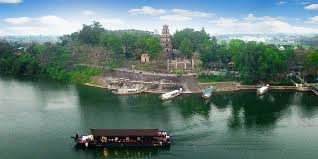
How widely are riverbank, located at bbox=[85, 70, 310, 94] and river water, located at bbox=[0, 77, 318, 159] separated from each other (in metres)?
2.01

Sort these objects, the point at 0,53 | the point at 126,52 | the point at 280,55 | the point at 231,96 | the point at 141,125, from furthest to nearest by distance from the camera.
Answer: the point at 0,53 → the point at 126,52 → the point at 280,55 → the point at 231,96 → the point at 141,125

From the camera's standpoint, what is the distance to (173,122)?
128ft

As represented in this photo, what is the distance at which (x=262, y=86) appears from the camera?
54469 millimetres

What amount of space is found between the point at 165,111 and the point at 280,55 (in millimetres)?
23503

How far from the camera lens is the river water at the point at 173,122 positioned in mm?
31672

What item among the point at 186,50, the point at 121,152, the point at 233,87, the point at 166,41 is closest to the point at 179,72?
the point at 186,50

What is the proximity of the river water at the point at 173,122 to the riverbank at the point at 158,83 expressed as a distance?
79.0 inches

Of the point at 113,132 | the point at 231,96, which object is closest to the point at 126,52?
the point at 231,96

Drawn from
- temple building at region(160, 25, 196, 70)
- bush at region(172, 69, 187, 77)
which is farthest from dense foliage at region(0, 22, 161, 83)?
bush at region(172, 69, 187, 77)

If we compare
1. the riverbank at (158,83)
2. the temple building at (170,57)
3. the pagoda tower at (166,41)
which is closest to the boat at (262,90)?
the riverbank at (158,83)

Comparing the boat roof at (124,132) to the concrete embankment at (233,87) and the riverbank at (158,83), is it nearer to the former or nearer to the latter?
the riverbank at (158,83)

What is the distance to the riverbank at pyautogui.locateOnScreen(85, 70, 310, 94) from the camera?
54397 millimetres

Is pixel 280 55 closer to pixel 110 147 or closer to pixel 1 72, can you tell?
pixel 110 147

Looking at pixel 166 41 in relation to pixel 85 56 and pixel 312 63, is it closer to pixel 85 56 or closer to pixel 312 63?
pixel 85 56
